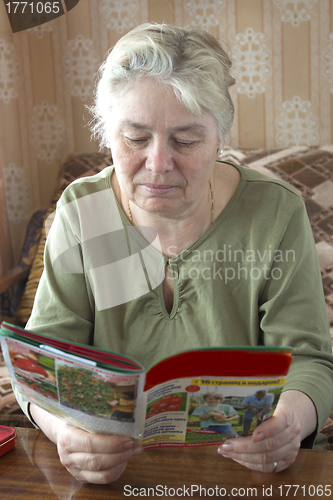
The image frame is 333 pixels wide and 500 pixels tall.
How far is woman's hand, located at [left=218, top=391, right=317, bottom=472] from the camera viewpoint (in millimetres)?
698

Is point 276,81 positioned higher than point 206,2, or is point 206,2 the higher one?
point 206,2

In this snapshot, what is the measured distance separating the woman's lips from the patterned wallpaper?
1437 mm

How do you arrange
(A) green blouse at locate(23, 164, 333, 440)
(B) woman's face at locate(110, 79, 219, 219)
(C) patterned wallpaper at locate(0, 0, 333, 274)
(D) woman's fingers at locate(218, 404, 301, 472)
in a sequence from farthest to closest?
(C) patterned wallpaper at locate(0, 0, 333, 274) < (A) green blouse at locate(23, 164, 333, 440) < (B) woman's face at locate(110, 79, 219, 219) < (D) woman's fingers at locate(218, 404, 301, 472)

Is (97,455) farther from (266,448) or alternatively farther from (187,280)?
(187,280)

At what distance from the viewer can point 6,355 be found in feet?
2.15

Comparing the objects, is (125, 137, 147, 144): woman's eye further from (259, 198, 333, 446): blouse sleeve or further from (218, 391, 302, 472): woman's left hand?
(218, 391, 302, 472): woman's left hand

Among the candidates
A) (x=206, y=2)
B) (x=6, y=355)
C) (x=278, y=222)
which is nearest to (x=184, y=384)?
(x=6, y=355)

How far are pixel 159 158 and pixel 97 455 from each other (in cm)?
49

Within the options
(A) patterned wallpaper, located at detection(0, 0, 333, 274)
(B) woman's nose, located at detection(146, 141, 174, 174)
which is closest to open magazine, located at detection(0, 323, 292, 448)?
(B) woman's nose, located at detection(146, 141, 174, 174)

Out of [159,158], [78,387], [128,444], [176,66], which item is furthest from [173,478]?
[176,66]

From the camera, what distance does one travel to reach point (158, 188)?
903 mm

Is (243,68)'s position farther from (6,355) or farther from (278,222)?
(6,355)

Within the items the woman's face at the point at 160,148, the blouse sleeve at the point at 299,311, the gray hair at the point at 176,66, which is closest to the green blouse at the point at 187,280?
the blouse sleeve at the point at 299,311

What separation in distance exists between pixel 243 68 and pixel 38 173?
1.19 metres
